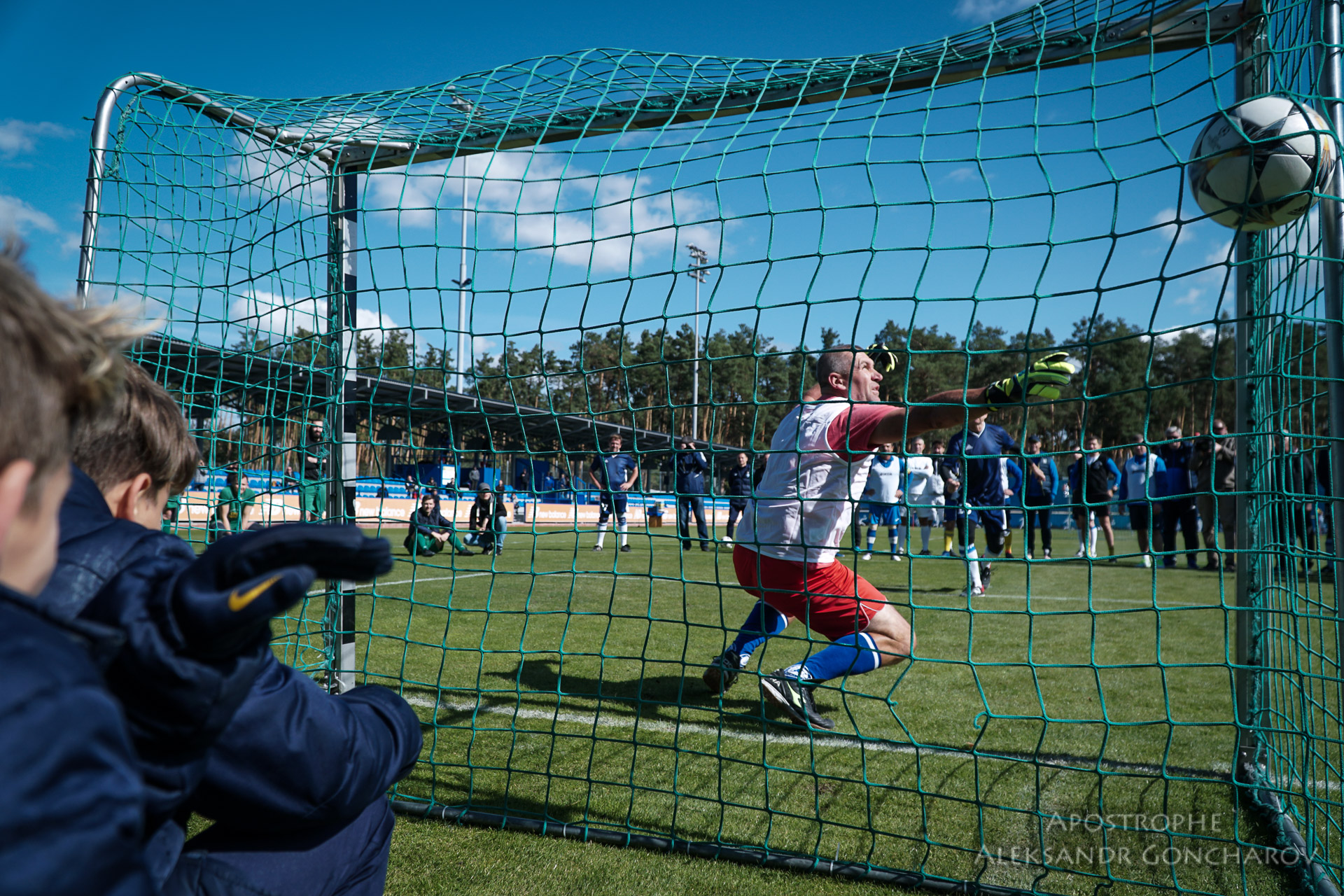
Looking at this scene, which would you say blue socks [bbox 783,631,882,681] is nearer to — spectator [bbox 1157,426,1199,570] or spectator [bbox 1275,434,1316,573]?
spectator [bbox 1275,434,1316,573]

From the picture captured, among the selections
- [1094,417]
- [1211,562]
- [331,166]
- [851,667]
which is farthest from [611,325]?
[1094,417]

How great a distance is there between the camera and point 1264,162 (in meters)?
2.31

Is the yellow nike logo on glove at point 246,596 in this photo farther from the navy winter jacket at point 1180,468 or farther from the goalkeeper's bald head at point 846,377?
the navy winter jacket at point 1180,468

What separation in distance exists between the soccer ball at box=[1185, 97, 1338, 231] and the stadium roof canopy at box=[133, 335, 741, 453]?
2.00 metres

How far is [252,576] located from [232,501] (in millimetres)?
3385

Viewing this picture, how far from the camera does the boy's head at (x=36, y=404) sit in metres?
0.74

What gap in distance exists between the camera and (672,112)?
11.7ft

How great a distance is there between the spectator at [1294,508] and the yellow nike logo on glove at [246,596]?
2615mm

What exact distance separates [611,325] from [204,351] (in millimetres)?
2504

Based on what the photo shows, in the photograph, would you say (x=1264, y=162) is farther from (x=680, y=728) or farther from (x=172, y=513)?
(x=172, y=513)

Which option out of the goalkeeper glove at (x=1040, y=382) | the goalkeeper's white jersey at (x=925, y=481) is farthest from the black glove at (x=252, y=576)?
the goalkeeper's white jersey at (x=925, y=481)

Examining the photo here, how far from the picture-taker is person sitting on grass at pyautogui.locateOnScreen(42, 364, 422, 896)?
0.87 meters

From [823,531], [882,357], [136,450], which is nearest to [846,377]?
[882,357]

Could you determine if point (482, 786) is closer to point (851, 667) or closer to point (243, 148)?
point (851, 667)
